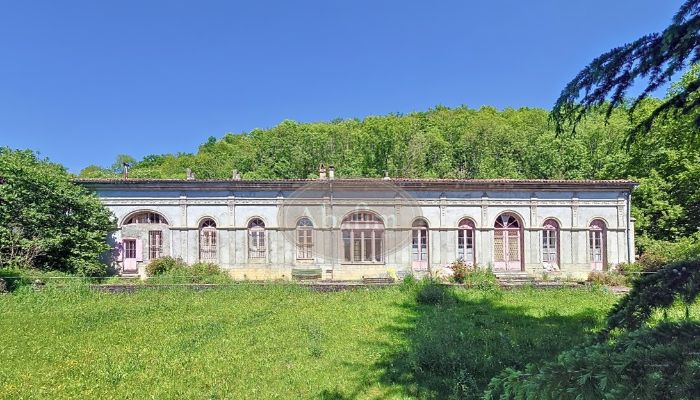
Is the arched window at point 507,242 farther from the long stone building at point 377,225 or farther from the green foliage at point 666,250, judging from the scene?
the green foliage at point 666,250

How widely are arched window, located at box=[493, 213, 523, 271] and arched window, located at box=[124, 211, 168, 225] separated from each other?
16.4 metres

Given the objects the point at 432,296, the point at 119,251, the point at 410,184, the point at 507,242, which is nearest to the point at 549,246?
the point at 507,242

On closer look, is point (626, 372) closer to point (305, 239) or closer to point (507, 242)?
point (305, 239)

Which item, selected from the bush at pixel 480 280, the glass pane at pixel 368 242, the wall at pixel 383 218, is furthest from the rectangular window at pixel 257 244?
the bush at pixel 480 280

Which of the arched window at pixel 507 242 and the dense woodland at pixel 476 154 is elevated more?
the dense woodland at pixel 476 154

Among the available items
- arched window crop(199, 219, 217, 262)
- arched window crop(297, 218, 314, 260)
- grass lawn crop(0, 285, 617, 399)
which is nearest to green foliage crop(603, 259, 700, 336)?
grass lawn crop(0, 285, 617, 399)

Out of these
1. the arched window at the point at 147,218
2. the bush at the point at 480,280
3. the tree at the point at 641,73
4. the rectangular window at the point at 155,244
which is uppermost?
the tree at the point at 641,73

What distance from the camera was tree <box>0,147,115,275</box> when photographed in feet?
51.6

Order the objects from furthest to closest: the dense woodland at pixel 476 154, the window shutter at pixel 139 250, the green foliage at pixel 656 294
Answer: the dense woodland at pixel 476 154 → the window shutter at pixel 139 250 → the green foliage at pixel 656 294

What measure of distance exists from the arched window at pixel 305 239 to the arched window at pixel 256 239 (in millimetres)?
1718

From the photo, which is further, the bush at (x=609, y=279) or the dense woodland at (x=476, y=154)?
the dense woodland at (x=476, y=154)

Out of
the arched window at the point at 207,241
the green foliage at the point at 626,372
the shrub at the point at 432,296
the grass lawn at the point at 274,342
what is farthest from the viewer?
the arched window at the point at 207,241

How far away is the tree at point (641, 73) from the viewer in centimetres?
234

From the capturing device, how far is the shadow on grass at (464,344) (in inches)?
219
